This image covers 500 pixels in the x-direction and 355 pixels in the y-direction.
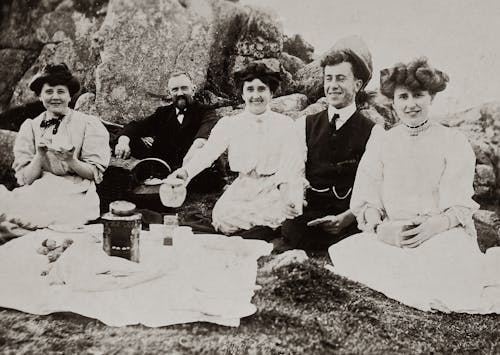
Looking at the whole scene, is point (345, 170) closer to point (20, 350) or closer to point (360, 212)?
point (360, 212)

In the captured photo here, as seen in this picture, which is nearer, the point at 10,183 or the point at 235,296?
the point at 235,296

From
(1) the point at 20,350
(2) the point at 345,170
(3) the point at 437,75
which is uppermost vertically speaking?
(3) the point at 437,75

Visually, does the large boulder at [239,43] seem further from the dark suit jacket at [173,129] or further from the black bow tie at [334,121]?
the black bow tie at [334,121]

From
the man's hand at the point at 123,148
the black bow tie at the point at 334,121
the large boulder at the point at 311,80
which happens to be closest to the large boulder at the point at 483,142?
the black bow tie at the point at 334,121

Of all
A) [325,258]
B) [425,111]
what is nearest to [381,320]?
[325,258]

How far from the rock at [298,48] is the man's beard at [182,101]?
69 cm

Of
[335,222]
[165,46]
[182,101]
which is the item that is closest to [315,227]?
[335,222]

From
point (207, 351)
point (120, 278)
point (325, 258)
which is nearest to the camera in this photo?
point (207, 351)

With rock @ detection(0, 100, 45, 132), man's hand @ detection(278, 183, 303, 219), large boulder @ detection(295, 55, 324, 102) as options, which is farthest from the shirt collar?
rock @ detection(0, 100, 45, 132)

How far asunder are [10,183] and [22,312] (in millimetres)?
884

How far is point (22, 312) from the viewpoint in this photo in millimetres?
3115

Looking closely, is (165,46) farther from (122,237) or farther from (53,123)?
(122,237)

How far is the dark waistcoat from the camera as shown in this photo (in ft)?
Answer: 10.9

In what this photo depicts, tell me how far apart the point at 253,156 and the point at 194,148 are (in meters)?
0.37
